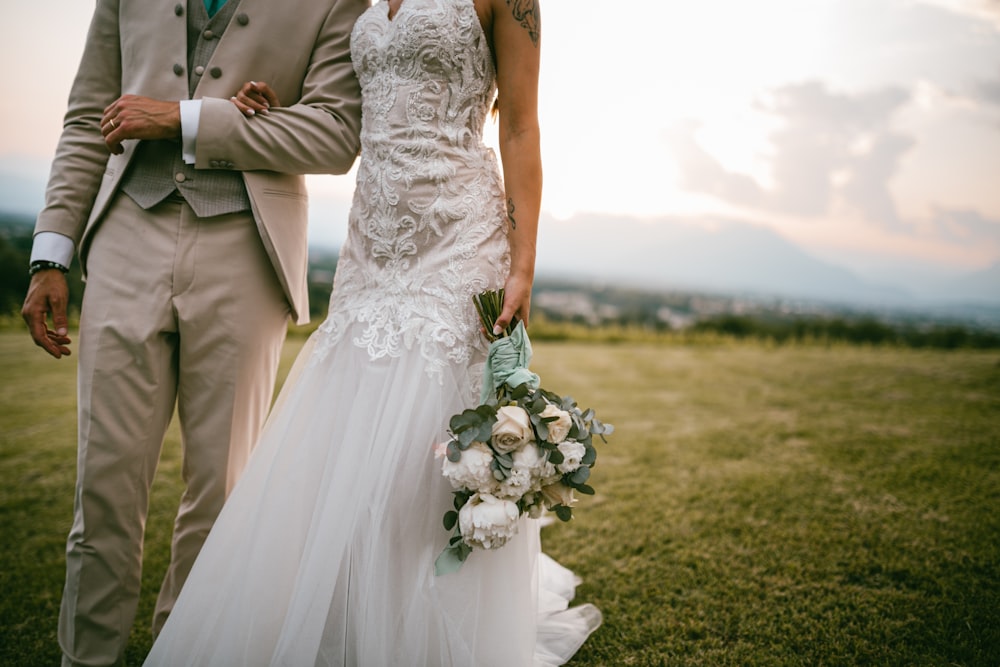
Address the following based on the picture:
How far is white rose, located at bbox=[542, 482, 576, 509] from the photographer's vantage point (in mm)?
1532

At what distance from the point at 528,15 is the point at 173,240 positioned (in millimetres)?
1282

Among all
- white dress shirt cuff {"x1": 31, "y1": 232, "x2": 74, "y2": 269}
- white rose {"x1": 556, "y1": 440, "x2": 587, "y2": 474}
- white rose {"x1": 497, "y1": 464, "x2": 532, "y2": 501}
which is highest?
white dress shirt cuff {"x1": 31, "y1": 232, "x2": 74, "y2": 269}

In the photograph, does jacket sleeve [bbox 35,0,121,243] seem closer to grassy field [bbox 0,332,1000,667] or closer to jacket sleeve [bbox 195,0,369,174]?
jacket sleeve [bbox 195,0,369,174]

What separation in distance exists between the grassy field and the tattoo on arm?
2101 mm

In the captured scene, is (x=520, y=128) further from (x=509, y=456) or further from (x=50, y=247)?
(x=50, y=247)

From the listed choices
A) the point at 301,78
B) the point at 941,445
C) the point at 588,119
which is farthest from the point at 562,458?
the point at 588,119

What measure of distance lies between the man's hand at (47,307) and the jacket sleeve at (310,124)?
67cm

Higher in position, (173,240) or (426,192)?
(426,192)

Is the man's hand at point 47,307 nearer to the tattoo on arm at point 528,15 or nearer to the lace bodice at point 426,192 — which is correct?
the lace bodice at point 426,192

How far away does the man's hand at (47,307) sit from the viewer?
185cm

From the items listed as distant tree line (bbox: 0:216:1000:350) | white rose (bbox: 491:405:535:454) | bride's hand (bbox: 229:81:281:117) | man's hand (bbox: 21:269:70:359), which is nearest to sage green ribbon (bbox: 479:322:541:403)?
white rose (bbox: 491:405:535:454)

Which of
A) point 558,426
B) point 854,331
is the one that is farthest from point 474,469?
point 854,331

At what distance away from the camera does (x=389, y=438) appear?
1.61m

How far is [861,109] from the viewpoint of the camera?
1363 centimetres
